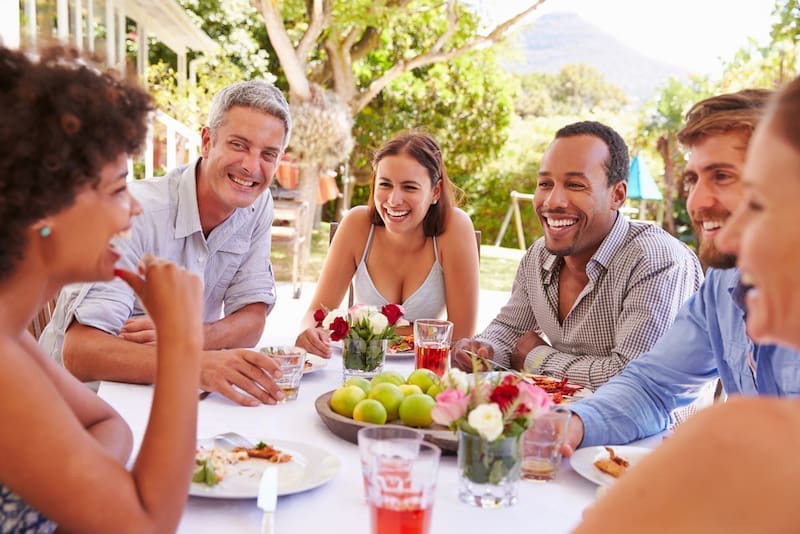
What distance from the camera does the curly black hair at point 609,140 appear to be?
3.05 metres

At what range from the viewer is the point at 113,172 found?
1267 mm

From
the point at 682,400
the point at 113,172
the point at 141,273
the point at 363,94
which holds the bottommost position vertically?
the point at 682,400

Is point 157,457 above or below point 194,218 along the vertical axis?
below

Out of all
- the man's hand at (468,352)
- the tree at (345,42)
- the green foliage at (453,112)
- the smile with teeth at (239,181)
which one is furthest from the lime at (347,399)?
the green foliage at (453,112)

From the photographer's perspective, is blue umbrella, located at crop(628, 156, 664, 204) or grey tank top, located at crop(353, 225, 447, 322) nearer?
grey tank top, located at crop(353, 225, 447, 322)

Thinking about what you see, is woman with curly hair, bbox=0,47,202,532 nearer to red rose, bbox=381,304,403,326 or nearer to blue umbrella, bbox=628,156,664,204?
red rose, bbox=381,304,403,326

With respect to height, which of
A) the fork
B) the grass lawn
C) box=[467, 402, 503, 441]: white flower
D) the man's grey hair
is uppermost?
the man's grey hair

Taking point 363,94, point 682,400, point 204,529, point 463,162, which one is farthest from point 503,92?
point 204,529

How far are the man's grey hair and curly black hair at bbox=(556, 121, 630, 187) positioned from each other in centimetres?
110

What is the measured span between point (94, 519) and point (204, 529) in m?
0.26

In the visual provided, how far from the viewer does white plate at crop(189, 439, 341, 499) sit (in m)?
1.43

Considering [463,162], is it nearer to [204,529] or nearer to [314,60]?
[314,60]

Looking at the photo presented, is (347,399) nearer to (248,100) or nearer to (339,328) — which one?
(339,328)

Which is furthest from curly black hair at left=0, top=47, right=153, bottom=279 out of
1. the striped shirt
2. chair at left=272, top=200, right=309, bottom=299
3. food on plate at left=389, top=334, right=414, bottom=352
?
chair at left=272, top=200, right=309, bottom=299
